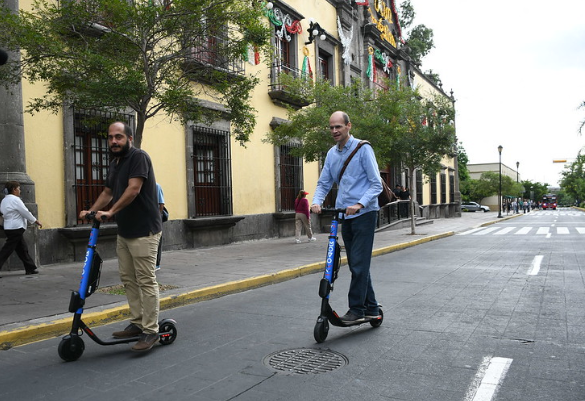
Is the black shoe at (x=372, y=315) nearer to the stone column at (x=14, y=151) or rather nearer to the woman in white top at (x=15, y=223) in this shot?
the woman in white top at (x=15, y=223)

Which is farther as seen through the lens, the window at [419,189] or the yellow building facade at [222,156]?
the window at [419,189]

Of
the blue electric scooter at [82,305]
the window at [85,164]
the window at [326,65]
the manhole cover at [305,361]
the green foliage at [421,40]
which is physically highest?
the green foliage at [421,40]

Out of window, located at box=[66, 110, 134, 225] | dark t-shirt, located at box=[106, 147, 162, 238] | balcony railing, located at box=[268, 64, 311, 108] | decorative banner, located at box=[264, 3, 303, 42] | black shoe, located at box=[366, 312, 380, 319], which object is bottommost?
black shoe, located at box=[366, 312, 380, 319]

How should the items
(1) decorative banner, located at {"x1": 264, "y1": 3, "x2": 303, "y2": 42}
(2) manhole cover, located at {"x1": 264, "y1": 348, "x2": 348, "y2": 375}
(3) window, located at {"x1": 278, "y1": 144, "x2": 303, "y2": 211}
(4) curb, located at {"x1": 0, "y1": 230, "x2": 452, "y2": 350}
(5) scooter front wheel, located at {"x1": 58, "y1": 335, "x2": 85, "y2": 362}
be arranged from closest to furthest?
(2) manhole cover, located at {"x1": 264, "y1": 348, "x2": 348, "y2": 375} → (5) scooter front wheel, located at {"x1": 58, "y1": 335, "x2": 85, "y2": 362} → (4) curb, located at {"x1": 0, "y1": 230, "x2": 452, "y2": 350} → (1) decorative banner, located at {"x1": 264, "y1": 3, "x2": 303, "y2": 42} → (3) window, located at {"x1": 278, "y1": 144, "x2": 303, "y2": 211}

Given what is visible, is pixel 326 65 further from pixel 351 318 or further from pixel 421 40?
pixel 421 40

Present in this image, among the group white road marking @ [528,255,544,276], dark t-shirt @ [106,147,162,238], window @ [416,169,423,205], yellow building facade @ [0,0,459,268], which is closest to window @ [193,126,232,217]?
yellow building facade @ [0,0,459,268]

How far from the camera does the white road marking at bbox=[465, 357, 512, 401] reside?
2.96 m

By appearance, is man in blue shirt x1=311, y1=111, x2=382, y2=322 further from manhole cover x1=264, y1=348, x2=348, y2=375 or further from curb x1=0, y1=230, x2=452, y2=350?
curb x1=0, y1=230, x2=452, y2=350

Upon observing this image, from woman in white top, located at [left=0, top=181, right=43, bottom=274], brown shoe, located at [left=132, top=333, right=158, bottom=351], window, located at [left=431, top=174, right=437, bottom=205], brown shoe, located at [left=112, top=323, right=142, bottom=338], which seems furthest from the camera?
window, located at [left=431, top=174, right=437, bottom=205]

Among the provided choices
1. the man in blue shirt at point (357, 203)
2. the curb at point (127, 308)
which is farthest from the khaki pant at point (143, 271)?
the man in blue shirt at point (357, 203)

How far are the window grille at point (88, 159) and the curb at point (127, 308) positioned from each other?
4.12 metres

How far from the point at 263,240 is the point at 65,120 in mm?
7300

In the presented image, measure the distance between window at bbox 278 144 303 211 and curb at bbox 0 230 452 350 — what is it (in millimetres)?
7697

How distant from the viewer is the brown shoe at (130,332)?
158 inches
